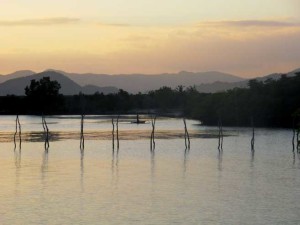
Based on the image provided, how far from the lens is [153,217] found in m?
23.8

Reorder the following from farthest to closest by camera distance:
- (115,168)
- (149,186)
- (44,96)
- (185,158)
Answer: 1. (44,96)
2. (185,158)
3. (115,168)
4. (149,186)

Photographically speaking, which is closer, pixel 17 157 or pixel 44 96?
pixel 17 157

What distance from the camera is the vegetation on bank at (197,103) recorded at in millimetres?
87812

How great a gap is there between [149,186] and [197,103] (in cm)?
7824

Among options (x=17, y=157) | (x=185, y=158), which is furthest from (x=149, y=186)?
(x=17, y=157)

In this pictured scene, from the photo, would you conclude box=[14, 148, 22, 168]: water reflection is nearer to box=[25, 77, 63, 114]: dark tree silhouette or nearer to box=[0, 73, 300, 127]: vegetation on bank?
box=[0, 73, 300, 127]: vegetation on bank

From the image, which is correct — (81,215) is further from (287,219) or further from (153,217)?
(287,219)

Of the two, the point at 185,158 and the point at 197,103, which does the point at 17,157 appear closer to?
the point at 185,158

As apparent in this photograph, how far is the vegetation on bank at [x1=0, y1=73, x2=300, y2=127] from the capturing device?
87.8 meters

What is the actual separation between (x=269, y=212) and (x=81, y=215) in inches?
275

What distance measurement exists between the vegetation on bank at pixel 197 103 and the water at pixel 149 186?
8001mm

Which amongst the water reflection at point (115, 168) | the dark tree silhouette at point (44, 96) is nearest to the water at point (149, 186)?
the water reflection at point (115, 168)

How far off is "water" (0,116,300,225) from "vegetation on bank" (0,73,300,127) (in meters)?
8.00

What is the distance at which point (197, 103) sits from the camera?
10975 centimetres
